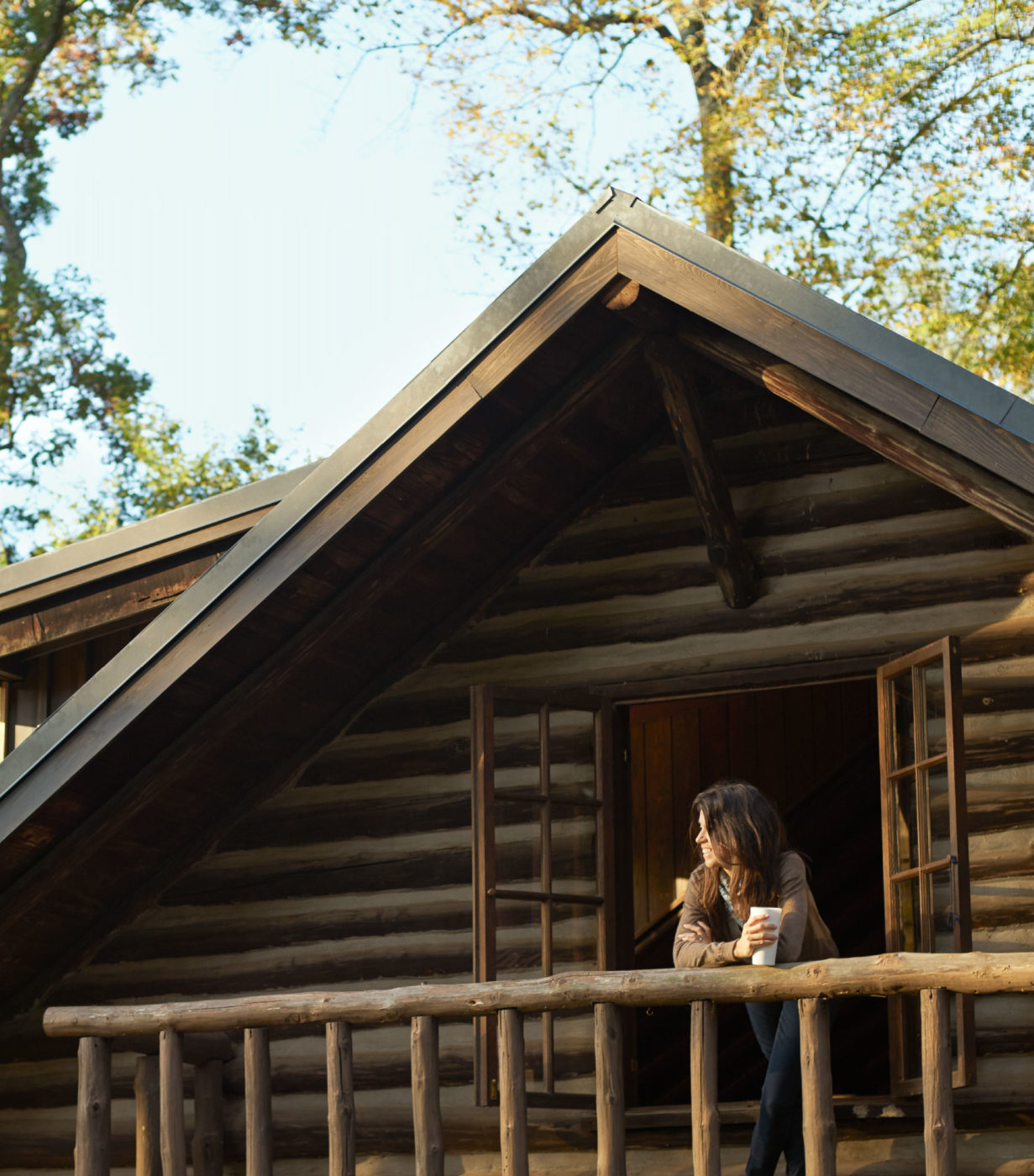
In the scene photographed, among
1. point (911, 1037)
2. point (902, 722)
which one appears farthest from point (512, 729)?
point (911, 1037)

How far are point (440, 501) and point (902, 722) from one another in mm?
2160

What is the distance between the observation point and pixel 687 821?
10.3 meters

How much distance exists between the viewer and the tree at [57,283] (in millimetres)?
24812

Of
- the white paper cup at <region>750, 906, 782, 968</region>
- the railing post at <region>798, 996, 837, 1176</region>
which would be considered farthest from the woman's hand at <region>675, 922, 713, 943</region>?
the railing post at <region>798, 996, 837, 1176</region>

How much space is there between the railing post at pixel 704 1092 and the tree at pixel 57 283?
2215cm

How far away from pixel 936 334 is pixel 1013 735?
13.2m

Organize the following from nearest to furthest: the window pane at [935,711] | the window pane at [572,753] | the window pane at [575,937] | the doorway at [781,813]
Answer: the window pane at [935,711]
the window pane at [575,937]
the window pane at [572,753]
the doorway at [781,813]

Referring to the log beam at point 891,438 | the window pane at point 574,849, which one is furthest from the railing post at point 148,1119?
the log beam at point 891,438

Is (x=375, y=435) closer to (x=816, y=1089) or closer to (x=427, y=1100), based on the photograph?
(x=427, y=1100)

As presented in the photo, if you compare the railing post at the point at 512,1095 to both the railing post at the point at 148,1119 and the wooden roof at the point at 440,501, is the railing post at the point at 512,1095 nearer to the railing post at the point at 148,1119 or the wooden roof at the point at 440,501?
the railing post at the point at 148,1119

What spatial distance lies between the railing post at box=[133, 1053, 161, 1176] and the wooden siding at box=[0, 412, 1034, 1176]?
912 mm

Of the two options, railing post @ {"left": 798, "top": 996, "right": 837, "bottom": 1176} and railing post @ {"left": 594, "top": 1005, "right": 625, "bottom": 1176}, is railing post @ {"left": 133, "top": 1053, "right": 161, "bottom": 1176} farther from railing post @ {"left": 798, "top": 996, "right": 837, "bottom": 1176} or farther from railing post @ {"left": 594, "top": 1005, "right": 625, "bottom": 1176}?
railing post @ {"left": 798, "top": 996, "right": 837, "bottom": 1176}

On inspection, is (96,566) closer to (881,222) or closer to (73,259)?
(881,222)

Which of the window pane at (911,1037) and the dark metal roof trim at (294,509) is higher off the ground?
the dark metal roof trim at (294,509)
